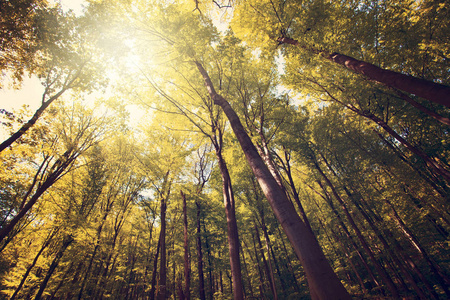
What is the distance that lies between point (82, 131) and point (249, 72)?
845 centimetres

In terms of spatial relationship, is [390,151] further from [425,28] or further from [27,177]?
[27,177]

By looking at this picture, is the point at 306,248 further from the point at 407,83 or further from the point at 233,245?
the point at 407,83

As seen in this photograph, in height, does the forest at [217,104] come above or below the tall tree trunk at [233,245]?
above

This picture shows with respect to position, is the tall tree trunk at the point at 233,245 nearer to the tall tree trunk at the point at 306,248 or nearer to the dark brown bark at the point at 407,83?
the tall tree trunk at the point at 306,248

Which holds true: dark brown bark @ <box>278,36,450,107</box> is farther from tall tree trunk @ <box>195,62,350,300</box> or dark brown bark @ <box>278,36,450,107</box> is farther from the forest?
tall tree trunk @ <box>195,62,350,300</box>

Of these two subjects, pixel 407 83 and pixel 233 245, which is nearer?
pixel 407 83

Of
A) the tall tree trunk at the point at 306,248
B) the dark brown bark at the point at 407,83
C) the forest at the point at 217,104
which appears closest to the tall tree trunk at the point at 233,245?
the forest at the point at 217,104

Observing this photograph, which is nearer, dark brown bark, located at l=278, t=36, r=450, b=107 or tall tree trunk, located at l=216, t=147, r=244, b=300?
dark brown bark, located at l=278, t=36, r=450, b=107

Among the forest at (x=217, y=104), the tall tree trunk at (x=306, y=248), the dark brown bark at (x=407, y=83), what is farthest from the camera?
the forest at (x=217, y=104)

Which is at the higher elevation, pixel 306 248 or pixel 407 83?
pixel 407 83

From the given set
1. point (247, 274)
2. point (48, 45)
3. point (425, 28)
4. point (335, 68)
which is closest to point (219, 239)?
point (247, 274)

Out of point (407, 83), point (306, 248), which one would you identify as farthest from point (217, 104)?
point (407, 83)

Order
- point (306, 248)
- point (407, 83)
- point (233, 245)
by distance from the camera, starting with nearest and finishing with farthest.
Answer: point (306, 248) → point (407, 83) → point (233, 245)

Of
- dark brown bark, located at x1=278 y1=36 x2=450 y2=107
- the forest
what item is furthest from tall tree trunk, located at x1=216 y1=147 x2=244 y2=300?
dark brown bark, located at x1=278 y1=36 x2=450 y2=107
